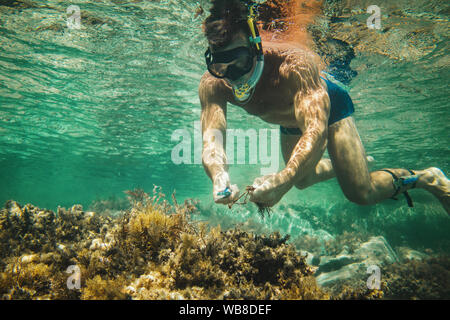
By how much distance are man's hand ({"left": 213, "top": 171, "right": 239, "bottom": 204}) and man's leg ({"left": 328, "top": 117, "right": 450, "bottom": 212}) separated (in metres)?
2.81

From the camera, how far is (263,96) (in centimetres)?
369

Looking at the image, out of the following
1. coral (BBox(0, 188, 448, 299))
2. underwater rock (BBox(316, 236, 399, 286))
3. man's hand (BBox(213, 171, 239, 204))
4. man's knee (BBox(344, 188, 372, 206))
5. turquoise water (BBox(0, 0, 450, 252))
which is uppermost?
turquoise water (BBox(0, 0, 450, 252))

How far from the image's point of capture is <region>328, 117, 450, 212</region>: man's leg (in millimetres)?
4172

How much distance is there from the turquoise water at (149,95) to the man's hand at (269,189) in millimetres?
7122

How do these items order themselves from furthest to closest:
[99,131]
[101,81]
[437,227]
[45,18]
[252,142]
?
[252,142], [99,131], [437,227], [101,81], [45,18]

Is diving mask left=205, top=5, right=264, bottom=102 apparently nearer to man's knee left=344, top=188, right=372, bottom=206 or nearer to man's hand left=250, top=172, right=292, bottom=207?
man's hand left=250, top=172, right=292, bottom=207

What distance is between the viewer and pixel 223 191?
2295 millimetres

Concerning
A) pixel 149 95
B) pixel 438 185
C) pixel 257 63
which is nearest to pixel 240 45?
pixel 257 63

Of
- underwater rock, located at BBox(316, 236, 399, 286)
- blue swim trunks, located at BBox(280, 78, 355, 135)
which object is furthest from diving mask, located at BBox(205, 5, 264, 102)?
underwater rock, located at BBox(316, 236, 399, 286)

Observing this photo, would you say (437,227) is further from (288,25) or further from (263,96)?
(263,96)

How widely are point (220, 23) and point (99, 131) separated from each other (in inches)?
723

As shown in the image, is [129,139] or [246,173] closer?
[129,139]
